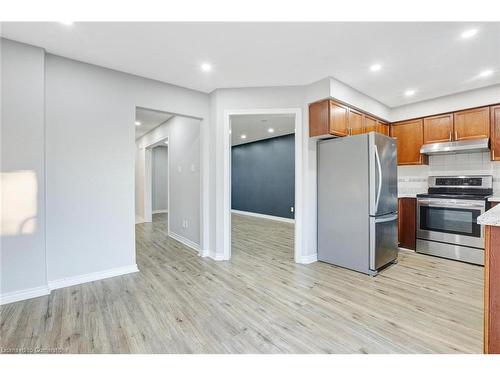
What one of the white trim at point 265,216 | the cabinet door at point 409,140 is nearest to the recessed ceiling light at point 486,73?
the cabinet door at point 409,140

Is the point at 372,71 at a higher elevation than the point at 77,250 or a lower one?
higher

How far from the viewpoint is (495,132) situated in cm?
348

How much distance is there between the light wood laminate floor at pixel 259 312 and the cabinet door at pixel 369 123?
2.14 m

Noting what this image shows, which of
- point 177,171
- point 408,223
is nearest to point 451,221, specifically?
point 408,223

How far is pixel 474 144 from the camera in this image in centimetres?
354

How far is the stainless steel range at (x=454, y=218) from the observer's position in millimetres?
3418

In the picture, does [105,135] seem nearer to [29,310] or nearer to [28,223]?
[28,223]

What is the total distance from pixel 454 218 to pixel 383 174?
1499 mm

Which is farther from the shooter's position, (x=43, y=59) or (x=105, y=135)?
(x=105, y=135)

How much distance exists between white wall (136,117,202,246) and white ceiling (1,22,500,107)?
1171mm

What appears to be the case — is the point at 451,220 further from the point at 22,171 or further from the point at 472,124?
the point at 22,171
